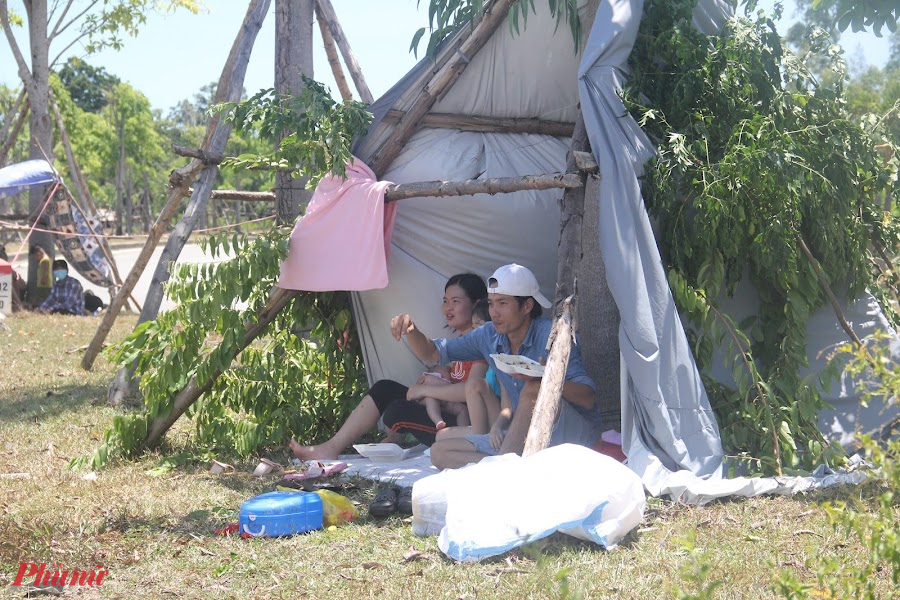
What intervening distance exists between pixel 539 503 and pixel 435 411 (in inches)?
67.1

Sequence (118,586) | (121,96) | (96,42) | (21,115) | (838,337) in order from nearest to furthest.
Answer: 1. (118,586)
2. (838,337)
3. (21,115)
4. (96,42)
5. (121,96)

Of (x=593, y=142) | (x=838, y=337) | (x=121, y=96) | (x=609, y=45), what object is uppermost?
(x=121, y=96)

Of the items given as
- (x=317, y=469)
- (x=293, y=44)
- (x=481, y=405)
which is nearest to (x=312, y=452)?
(x=317, y=469)

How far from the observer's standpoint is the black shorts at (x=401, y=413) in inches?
198

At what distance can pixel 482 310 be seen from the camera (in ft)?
16.5

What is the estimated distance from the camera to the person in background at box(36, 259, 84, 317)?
1270 cm

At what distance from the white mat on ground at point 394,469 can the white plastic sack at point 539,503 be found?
1.00 meters

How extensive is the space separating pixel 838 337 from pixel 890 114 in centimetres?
119

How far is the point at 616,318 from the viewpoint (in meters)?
4.80

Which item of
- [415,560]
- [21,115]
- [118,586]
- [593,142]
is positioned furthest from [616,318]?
[21,115]

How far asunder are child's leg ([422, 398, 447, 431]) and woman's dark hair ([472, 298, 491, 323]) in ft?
1.63

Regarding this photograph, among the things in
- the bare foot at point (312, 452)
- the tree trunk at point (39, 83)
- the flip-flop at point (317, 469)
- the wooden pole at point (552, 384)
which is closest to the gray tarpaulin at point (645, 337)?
the wooden pole at point (552, 384)

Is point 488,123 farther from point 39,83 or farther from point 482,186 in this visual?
point 39,83

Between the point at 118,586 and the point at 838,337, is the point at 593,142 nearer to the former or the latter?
the point at 838,337
